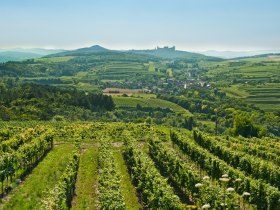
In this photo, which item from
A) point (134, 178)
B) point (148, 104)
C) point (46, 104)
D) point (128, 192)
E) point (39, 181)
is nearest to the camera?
point (128, 192)

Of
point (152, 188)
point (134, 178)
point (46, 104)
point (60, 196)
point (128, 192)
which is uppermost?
point (60, 196)

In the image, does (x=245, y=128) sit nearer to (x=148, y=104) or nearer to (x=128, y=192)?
(x=128, y=192)

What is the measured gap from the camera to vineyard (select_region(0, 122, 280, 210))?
30.7 m

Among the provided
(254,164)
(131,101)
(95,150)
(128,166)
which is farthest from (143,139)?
(131,101)

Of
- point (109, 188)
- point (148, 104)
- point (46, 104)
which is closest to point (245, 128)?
point (46, 104)

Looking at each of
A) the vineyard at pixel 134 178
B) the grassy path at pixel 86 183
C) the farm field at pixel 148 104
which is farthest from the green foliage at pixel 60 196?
the farm field at pixel 148 104

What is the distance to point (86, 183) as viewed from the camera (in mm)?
43531

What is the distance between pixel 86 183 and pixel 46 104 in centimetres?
9463

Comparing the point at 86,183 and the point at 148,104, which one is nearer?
the point at 86,183

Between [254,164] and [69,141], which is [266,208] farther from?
[69,141]

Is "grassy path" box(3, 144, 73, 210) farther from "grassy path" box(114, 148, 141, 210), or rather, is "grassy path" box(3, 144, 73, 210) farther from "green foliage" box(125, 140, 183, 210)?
"green foliage" box(125, 140, 183, 210)

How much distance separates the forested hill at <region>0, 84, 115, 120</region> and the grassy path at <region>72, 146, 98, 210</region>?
209 ft

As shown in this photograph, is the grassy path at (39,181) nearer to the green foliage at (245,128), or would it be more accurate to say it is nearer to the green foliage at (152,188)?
the green foliage at (152,188)

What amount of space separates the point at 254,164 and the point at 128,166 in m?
17.1
